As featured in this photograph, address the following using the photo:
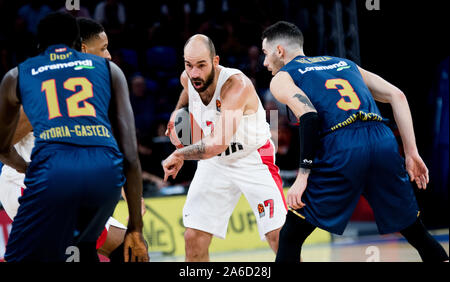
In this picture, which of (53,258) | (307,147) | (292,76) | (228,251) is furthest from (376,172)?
(228,251)

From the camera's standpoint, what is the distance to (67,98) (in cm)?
292

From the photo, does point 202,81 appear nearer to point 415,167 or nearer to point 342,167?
point 342,167

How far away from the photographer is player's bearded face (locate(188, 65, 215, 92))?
4672 mm

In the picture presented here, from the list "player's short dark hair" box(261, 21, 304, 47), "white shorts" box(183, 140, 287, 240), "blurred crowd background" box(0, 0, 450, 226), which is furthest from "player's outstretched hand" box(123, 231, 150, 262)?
"blurred crowd background" box(0, 0, 450, 226)

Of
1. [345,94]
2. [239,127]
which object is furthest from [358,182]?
[239,127]

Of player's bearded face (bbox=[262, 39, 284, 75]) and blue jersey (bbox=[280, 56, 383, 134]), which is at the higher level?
player's bearded face (bbox=[262, 39, 284, 75])

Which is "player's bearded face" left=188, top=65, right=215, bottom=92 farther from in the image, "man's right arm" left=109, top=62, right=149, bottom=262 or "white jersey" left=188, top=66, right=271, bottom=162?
"man's right arm" left=109, top=62, right=149, bottom=262

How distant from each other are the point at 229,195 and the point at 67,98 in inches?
84.9

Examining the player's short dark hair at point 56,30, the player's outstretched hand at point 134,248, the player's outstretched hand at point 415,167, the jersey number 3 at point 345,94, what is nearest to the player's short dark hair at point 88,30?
the player's short dark hair at point 56,30

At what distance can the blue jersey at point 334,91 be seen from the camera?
147 inches

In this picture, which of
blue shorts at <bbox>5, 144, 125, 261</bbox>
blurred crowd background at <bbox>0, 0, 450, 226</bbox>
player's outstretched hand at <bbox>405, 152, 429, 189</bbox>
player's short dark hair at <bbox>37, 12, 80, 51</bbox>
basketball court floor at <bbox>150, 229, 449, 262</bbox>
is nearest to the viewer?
blue shorts at <bbox>5, 144, 125, 261</bbox>

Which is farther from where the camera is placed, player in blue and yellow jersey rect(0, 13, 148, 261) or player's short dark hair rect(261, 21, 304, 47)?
player's short dark hair rect(261, 21, 304, 47)

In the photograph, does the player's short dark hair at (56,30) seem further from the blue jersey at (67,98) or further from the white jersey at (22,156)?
the white jersey at (22,156)

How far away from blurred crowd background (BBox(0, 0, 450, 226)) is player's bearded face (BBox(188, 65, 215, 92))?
2884 mm
